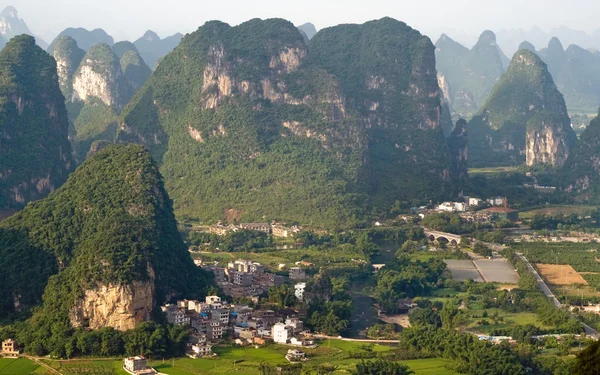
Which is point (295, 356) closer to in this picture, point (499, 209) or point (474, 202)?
point (499, 209)

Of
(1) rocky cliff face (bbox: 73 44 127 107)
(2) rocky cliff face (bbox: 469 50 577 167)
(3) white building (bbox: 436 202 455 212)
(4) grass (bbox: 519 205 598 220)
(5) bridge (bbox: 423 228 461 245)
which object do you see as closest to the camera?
(5) bridge (bbox: 423 228 461 245)

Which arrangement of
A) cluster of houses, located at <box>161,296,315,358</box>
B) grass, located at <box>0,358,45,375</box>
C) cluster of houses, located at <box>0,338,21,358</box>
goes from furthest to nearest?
cluster of houses, located at <box>161,296,315,358</box> < cluster of houses, located at <box>0,338,21,358</box> < grass, located at <box>0,358,45,375</box>

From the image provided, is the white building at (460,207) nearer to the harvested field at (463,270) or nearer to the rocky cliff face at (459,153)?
the rocky cliff face at (459,153)

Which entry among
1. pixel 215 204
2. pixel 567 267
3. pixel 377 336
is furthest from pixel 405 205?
pixel 377 336

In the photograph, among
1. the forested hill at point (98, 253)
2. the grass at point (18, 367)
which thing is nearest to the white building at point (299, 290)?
the forested hill at point (98, 253)

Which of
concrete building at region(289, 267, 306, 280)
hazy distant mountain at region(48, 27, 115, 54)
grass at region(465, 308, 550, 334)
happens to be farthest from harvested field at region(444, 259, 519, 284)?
hazy distant mountain at region(48, 27, 115, 54)

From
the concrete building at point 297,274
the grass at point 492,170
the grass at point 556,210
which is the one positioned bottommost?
the concrete building at point 297,274

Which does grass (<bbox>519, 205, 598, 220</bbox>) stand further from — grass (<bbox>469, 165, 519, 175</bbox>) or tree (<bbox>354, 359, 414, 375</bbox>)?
tree (<bbox>354, 359, 414, 375</bbox>)
